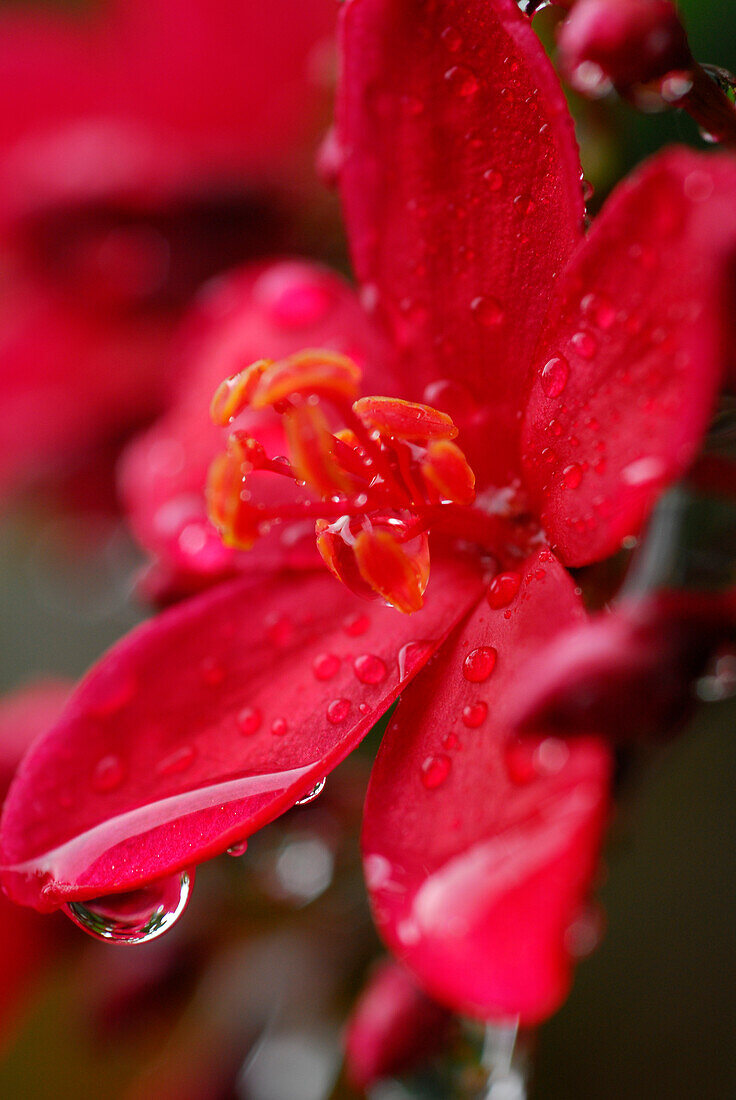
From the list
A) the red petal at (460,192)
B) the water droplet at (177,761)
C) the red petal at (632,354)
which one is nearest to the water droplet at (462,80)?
the red petal at (460,192)

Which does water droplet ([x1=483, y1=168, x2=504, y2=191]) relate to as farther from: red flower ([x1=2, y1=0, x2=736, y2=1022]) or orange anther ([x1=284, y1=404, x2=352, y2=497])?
orange anther ([x1=284, y1=404, x2=352, y2=497])

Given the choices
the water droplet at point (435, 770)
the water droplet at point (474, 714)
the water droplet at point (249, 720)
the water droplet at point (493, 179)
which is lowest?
the water droplet at point (435, 770)

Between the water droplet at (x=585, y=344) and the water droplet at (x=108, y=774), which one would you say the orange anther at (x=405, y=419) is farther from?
the water droplet at (x=108, y=774)

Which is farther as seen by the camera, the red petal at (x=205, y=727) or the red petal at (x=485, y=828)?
the red petal at (x=205, y=727)

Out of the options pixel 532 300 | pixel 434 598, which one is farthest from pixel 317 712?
pixel 532 300

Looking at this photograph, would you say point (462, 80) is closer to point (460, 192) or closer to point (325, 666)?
point (460, 192)

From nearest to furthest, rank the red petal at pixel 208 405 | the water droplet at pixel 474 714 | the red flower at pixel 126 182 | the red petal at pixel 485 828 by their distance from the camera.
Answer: the red petal at pixel 485 828 < the water droplet at pixel 474 714 < the red petal at pixel 208 405 < the red flower at pixel 126 182

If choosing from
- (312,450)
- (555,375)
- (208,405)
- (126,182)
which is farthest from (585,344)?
(126,182)

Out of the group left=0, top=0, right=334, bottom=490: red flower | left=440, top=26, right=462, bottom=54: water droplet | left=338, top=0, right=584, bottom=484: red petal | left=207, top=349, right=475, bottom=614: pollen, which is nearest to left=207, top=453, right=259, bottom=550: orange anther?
left=207, top=349, right=475, bottom=614: pollen

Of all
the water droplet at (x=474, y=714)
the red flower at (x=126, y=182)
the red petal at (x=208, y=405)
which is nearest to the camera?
the water droplet at (x=474, y=714)
